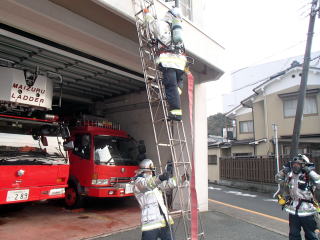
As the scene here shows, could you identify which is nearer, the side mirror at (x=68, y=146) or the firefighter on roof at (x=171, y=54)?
the firefighter on roof at (x=171, y=54)

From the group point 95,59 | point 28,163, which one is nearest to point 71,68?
point 95,59

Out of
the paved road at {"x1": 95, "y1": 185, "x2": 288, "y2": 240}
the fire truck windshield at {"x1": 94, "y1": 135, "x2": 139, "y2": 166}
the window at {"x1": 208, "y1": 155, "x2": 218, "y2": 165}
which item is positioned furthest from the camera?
the window at {"x1": 208, "y1": 155, "x2": 218, "y2": 165}

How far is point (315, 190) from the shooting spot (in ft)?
15.0

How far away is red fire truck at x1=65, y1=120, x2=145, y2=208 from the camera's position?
7410mm

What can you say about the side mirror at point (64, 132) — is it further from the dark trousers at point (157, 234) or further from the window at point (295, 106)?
the window at point (295, 106)

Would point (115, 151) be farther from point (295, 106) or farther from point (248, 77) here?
point (248, 77)

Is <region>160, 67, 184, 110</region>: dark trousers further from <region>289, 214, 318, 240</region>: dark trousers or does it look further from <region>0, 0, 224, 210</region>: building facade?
<region>289, 214, 318, 240</region>: dark trousers

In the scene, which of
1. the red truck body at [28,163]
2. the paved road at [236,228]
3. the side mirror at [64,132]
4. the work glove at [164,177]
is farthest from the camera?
the side mirror at [64,132]

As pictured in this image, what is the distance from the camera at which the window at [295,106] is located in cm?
1830

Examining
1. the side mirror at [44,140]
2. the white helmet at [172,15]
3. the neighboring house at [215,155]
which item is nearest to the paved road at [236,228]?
the side mirror at [44,140]

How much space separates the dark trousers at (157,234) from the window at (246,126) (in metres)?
21.1

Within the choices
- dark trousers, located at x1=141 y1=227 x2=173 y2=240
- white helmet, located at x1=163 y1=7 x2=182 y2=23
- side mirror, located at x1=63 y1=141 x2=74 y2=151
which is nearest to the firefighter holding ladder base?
dark trousers, located at x1=141 y1=227 x2=173 y2=240

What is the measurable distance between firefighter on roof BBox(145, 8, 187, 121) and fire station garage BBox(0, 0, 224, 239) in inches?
Result: 23.7

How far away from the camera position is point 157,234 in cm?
369
